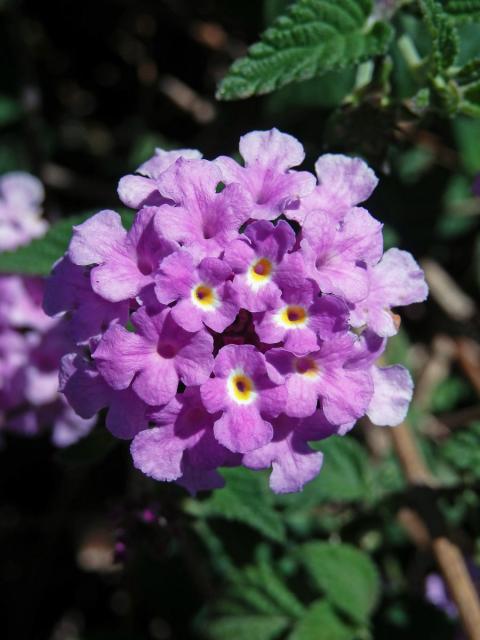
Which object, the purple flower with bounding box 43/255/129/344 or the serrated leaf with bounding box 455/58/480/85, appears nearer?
the purple flower with bounding box 43/255/129/344

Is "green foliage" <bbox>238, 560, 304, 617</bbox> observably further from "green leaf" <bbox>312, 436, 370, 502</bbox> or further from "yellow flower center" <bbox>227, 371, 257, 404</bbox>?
"yellow flower center" <bbox>227, 371, 257, 404</bbox>

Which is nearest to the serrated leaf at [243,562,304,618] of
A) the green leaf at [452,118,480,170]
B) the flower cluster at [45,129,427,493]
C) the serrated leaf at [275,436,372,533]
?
the serrated leaf at [275,436,372,533]

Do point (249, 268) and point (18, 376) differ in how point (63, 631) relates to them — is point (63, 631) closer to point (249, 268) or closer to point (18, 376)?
point (18, 376)

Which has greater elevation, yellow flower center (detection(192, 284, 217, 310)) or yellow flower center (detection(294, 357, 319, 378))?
yellow flower center (detection(192, 284, 217, 310))

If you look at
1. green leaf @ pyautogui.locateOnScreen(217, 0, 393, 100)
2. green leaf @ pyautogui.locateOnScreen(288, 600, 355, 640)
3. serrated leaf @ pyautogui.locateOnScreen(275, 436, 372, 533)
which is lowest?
green leaf @ pyautogui.locateOnScreen(288, 600, 355, 640)

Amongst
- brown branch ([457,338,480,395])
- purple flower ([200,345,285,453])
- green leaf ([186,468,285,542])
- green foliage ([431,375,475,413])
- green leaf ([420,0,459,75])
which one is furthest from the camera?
green foliage ([431,375,475,413])

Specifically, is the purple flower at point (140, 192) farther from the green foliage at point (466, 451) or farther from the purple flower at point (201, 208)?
the green foliage at point (466, 451)

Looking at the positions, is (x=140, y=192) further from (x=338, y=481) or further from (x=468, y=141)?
(x=468, y=141)

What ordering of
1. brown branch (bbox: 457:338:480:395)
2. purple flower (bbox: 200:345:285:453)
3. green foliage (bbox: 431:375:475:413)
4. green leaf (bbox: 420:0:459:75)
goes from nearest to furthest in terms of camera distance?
purple flower (bbox: 200:345:285:453)
green leaf (bbox: 420:0:459:75)
brown branch (bbox: 457:338:480:395)
green foliage (bbox: 431:375:475:413)

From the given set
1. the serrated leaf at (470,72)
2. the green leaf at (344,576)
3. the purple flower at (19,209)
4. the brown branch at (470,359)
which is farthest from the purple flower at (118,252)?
the brown branch at (470,359)
